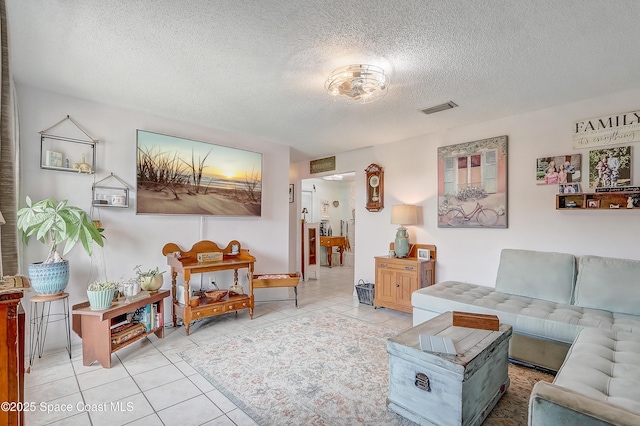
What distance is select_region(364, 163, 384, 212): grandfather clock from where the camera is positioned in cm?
480

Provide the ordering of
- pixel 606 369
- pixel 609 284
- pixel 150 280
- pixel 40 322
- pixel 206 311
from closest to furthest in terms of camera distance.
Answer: pixel 606 369, pixel 609 284, pixel 40 322, pixel 150 280, pixel 206 311

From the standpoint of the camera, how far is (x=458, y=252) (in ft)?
12.9

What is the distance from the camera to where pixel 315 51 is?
2152 millimetres

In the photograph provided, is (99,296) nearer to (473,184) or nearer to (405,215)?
(405,215)

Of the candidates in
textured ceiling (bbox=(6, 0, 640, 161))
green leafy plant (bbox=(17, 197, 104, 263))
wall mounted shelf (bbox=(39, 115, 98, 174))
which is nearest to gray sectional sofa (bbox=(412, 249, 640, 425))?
textured ceiling (bbox=(6, 0, 640, 161))

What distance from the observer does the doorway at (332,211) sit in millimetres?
8812

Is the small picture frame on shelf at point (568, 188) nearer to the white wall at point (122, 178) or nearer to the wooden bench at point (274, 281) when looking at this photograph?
the wooden bench at point (274, 281)

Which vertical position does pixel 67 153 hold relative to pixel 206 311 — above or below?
above

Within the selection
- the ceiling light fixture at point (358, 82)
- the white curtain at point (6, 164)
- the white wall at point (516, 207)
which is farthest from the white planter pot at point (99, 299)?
the white wall at point (516, 207)

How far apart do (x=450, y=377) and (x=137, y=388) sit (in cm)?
218

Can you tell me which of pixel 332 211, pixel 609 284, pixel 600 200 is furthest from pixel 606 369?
pixel 332 211

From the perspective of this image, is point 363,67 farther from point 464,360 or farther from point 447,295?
point 447,295

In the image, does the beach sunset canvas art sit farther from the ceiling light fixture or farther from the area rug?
the ceiling light fixture

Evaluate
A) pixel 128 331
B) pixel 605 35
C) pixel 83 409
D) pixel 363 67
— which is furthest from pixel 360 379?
pixel 605 35
